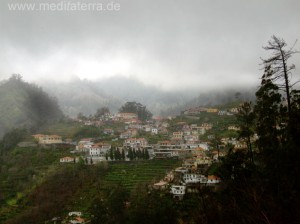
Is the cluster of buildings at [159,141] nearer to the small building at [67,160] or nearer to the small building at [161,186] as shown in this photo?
the small building at [67,160]

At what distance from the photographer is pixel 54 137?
5731 cm

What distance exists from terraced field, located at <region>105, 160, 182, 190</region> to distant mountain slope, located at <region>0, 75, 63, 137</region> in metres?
46.7

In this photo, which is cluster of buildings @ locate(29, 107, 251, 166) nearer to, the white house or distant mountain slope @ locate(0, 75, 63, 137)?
the white house

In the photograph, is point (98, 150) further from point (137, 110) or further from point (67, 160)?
point (137, 110)

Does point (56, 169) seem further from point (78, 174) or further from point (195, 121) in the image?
point (195, 121)

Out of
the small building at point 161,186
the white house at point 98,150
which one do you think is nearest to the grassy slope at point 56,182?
the small building at point 161,186

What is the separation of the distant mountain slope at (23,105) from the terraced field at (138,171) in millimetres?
46677

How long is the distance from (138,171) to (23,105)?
63826 mm

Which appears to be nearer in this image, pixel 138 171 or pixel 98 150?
pixel 138 171

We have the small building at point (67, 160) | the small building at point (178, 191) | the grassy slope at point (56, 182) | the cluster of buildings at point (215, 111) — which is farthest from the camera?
the cluster of buildings at point (215, 111)

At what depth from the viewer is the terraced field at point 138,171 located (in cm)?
3388

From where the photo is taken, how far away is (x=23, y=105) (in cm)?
9006

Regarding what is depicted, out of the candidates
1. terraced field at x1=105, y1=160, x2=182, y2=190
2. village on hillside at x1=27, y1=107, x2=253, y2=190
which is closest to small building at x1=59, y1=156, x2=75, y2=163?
village on hillside at x1=27, y1=107, x2=253, y2=190

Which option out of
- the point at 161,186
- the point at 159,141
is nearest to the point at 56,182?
the point at 161,186
